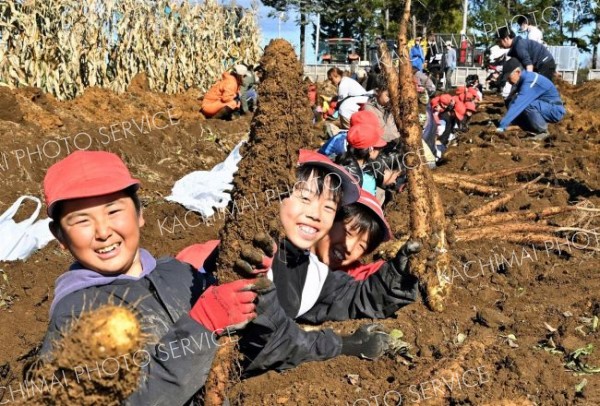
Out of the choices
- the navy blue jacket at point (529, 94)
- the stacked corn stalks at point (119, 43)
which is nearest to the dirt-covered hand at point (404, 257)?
the navy blue jacket at point (529, 94)

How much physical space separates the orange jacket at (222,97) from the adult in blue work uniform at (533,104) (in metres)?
5.04

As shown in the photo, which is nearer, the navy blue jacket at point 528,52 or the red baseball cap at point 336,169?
the red baseball cap at point 336,169

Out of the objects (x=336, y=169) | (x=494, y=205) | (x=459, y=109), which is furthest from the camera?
(x=459, y=109)

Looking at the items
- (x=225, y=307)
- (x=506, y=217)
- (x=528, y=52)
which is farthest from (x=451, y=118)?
(x=225, y=307)

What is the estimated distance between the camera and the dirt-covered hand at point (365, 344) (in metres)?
3.04

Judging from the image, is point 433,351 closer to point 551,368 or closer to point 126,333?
point 551,368

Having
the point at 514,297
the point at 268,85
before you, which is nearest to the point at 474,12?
the point at 514,297

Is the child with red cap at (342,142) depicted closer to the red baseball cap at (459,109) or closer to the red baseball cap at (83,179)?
the red baseball cap at (83,179)

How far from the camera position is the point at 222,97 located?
1189 cm

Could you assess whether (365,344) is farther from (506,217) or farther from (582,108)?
(582,108)

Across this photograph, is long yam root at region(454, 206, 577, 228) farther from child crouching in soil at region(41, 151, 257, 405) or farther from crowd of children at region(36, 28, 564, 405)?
child crouching in soil at region(41, 151, 257, 405)

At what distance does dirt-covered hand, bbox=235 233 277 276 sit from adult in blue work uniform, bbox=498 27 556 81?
10443 mm

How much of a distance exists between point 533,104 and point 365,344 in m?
8.58

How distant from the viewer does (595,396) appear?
9.07ft
